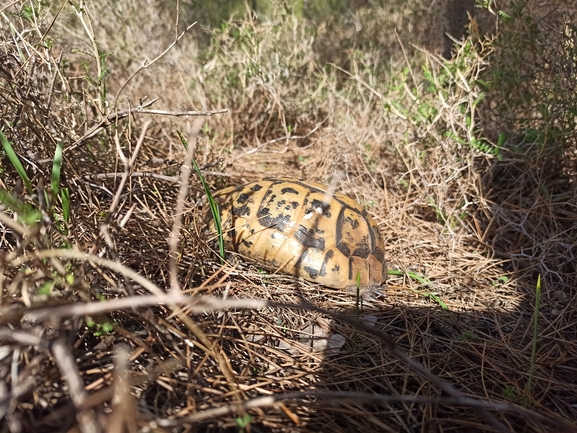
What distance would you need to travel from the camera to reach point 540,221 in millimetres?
2635

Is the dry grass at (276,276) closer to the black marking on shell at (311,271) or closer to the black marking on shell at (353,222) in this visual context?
the black marking on shell at (311,271)

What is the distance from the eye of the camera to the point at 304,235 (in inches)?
94.4

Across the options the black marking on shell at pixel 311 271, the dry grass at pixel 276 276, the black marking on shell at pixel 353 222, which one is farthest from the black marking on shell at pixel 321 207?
the dry grass at pixel 276 276

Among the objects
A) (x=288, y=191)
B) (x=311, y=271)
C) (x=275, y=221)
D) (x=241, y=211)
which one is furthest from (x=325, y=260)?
(x=241, y=211)

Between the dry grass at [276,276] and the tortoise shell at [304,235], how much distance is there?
140 millimetres

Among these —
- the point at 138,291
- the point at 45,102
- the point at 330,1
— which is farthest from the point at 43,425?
the point at 330,1

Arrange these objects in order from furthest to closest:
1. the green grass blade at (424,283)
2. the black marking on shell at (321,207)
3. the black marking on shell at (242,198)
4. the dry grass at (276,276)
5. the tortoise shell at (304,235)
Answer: the black marking on shell at (242,198) → the black marking on shell at (321,207) → the tortoise shell at (304,235) → the green grass blade at (424,283) → the dry grass at (276,276)

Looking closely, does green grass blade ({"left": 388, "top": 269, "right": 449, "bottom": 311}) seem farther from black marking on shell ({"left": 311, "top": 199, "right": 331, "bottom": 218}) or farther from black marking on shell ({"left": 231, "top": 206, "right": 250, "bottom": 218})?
black marking on shell ({"left": 231, "top": 206, "right": 250, "bottom": 218})

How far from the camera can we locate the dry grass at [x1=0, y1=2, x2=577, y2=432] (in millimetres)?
1102

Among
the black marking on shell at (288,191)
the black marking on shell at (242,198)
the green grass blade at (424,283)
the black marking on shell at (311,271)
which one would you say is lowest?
the green grass blade at (424,283)

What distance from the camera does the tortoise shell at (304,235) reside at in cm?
234

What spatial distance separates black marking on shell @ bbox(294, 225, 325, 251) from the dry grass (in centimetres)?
27

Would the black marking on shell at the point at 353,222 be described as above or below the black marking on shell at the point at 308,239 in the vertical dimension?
above

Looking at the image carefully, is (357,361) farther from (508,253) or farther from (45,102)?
(45,102)
